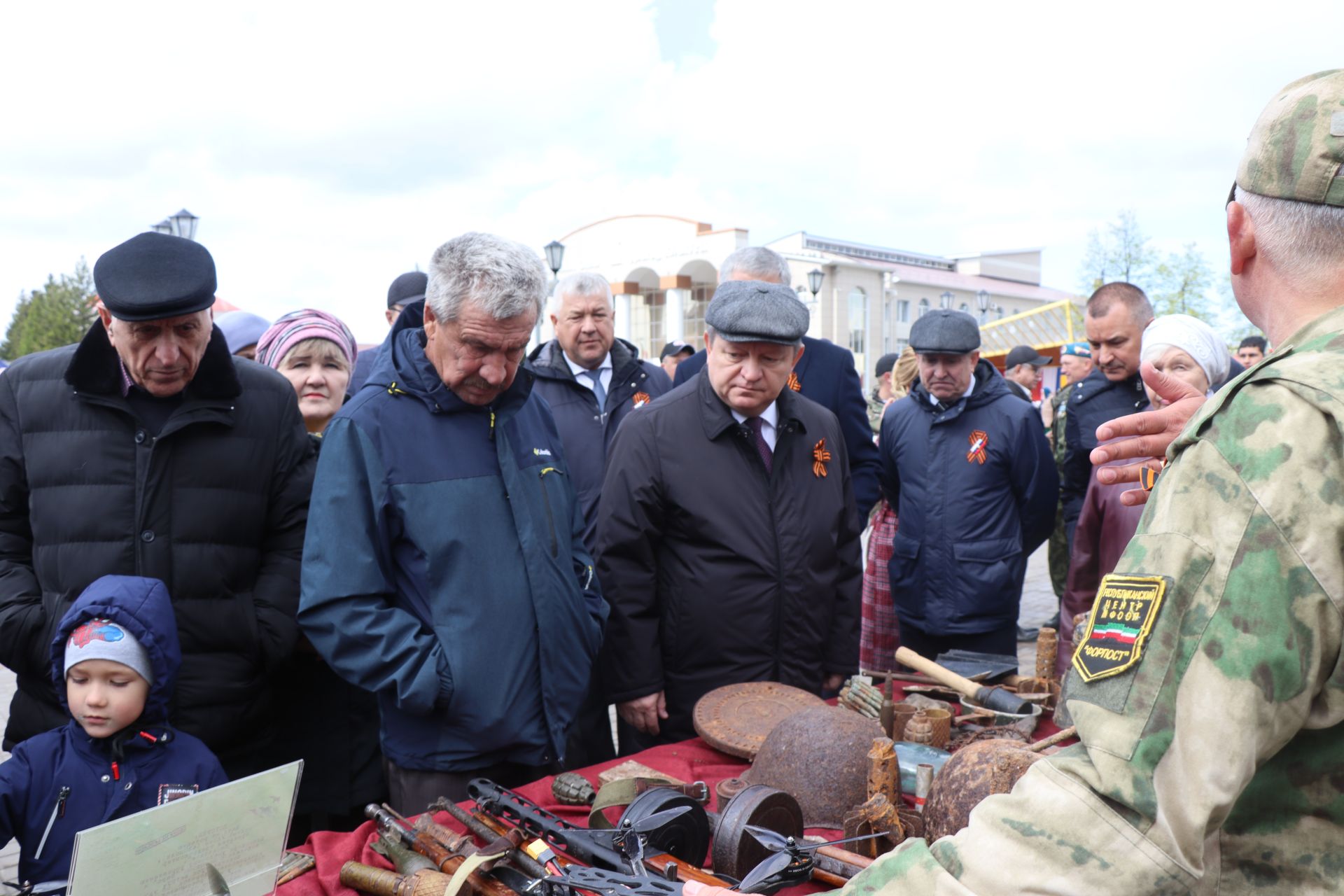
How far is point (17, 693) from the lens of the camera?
107 inches

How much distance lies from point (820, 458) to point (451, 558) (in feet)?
4.97

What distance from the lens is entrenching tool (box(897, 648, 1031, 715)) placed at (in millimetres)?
2926

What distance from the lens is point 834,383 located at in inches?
190

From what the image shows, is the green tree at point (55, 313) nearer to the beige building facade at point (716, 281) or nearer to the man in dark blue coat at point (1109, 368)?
the beige building facade at point (716, 281)

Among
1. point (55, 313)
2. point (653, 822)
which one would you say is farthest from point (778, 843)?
point (55, 313)

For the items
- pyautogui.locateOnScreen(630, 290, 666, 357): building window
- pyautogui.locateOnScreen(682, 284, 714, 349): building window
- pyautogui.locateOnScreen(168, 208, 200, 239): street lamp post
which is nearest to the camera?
pyautogui.locateOnScreen(168, 208, 200, 239): street lamp post

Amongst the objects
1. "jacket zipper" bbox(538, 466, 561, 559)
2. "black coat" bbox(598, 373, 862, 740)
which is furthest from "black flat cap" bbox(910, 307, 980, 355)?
"jacket zipper" bbox(538, 466, 561, 559)

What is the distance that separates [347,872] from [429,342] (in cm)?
139

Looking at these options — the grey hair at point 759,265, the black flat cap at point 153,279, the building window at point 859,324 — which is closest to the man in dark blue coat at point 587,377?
the grey hair at point 759,265

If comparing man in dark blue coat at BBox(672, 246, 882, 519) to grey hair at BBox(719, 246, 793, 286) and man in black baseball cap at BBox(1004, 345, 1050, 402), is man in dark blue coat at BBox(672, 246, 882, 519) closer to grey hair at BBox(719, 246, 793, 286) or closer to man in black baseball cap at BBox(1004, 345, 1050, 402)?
grey hair at BBox(719, 246, 793, 286)

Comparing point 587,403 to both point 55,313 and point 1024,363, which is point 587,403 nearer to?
point 1024,363

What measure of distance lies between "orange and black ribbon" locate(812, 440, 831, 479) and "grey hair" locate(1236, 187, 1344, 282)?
2.37 metres

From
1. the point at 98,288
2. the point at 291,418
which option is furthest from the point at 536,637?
the point at 98,288

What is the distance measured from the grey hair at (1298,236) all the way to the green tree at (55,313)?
3865 centimetres
